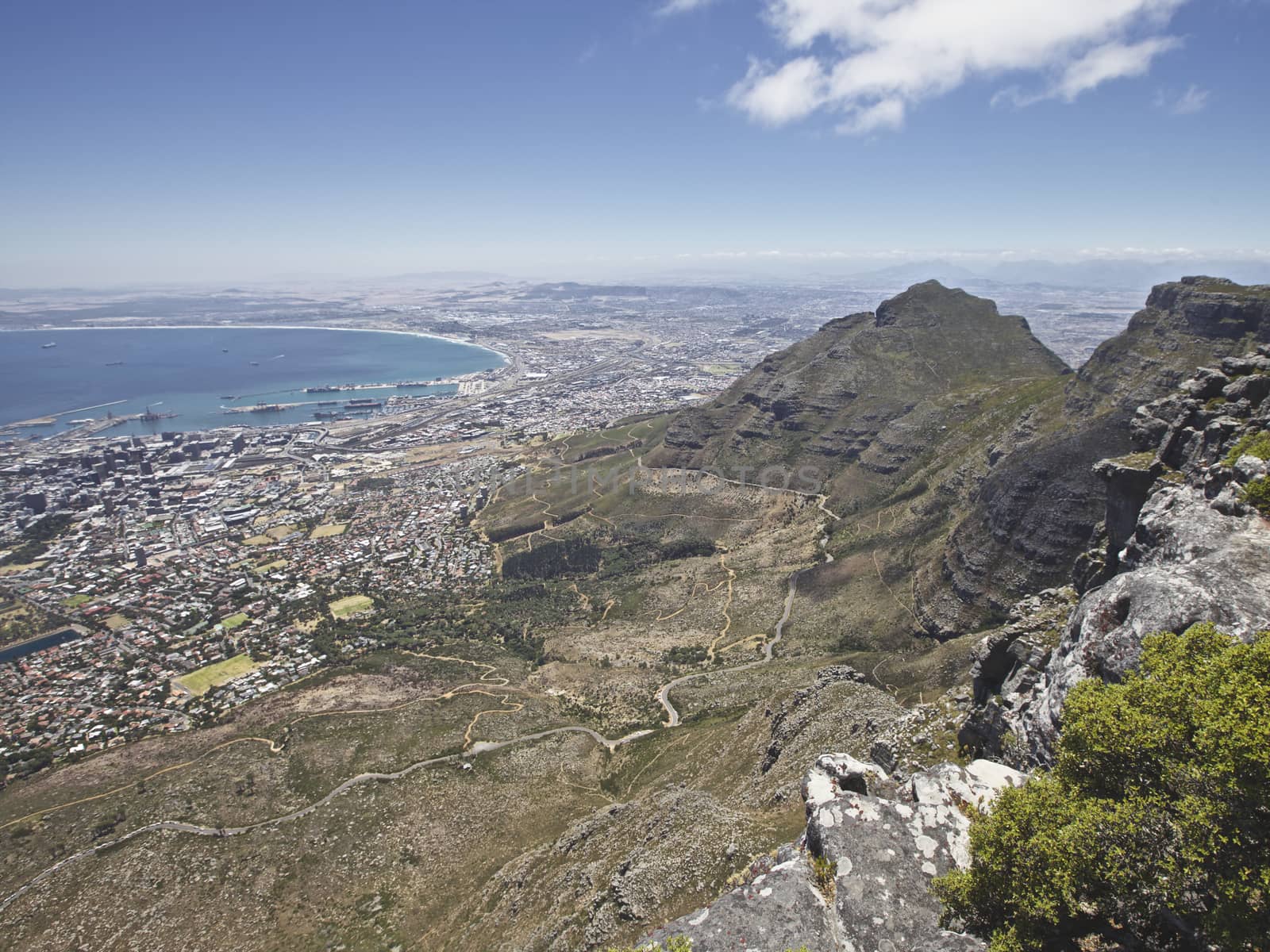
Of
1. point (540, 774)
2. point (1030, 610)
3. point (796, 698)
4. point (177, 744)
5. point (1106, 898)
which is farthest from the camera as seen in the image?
point (177, 744)

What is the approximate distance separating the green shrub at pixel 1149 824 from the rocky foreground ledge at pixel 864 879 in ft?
5.95

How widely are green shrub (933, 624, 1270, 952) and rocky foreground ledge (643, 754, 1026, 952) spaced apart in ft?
5.95

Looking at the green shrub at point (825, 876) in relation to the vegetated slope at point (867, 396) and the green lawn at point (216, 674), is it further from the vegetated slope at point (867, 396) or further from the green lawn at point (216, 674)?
the vegetated slope at point (867, 396)

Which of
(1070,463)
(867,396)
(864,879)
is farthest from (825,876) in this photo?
(867,396)

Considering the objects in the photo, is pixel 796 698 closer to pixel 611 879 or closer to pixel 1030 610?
pixel 1030 610

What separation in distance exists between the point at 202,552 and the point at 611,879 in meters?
144

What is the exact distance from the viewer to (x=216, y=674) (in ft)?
298

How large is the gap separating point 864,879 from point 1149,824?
8.83 meters

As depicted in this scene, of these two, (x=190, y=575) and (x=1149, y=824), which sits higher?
(x=1149, y=824)

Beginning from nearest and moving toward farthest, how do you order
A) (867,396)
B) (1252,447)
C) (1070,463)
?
(1252,447) → (1070,463) → (867,396)

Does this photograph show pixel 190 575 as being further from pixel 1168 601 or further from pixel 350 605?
pixel 1168 601

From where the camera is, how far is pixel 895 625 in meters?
79.9

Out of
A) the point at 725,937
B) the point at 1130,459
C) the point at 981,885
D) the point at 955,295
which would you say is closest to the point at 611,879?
the point at 725,937

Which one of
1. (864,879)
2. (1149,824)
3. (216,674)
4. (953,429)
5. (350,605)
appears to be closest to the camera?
(1149,824)
